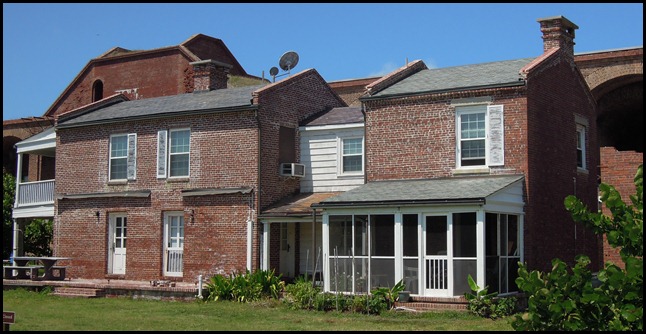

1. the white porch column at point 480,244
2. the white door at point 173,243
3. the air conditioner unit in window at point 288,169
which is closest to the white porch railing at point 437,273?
the white porch column at point 480,244

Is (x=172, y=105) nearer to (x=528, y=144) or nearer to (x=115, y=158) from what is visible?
(x=115, y=158)

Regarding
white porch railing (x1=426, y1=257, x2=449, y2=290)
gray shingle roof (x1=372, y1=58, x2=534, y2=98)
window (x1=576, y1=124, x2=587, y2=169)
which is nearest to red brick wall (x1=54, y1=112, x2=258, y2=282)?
gray shingle roof (x1=372, y1=58, x2=534, y2=98)

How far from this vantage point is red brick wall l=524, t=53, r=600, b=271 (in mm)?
21750

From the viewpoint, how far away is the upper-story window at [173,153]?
85.7ft

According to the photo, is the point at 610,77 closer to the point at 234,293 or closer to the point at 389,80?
the point at 389,80

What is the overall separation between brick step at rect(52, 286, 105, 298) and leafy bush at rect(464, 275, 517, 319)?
416 inches

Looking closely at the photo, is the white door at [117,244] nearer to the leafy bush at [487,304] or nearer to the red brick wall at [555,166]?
the leafy bush at [487,304]

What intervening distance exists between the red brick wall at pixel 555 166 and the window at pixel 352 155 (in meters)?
5.36

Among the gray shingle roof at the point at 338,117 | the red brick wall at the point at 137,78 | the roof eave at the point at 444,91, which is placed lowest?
the gray shingle roof at the point at 338,117

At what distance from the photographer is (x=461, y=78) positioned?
2341 cm

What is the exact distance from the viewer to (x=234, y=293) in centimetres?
2278

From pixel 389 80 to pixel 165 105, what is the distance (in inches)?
293

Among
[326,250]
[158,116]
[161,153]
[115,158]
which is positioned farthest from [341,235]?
[115,158]

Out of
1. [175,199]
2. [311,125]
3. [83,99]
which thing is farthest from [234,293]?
[83,99]
